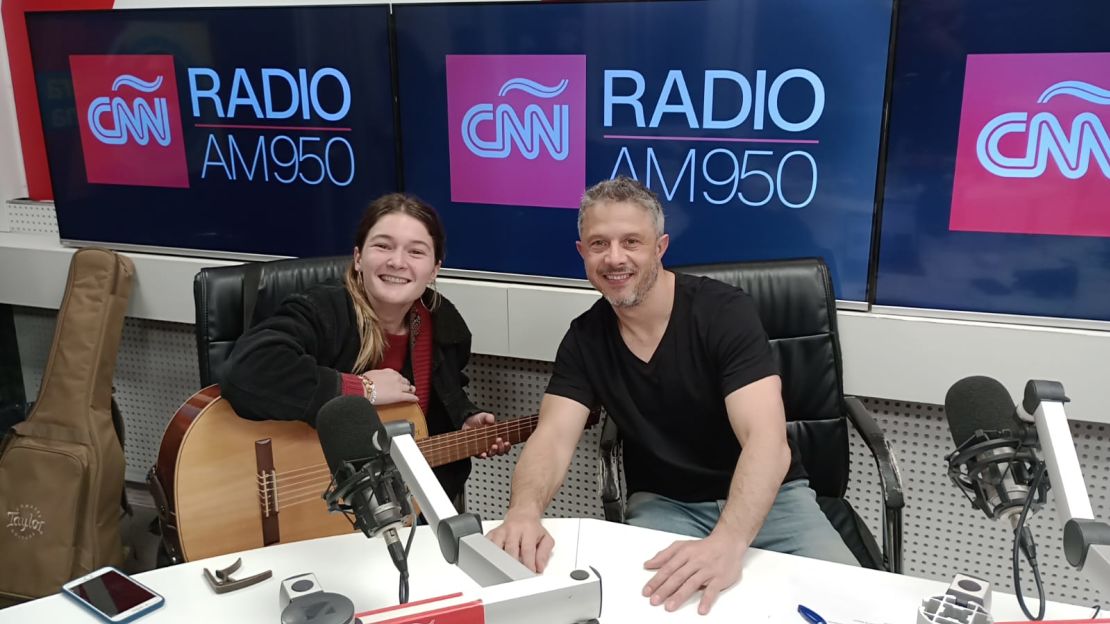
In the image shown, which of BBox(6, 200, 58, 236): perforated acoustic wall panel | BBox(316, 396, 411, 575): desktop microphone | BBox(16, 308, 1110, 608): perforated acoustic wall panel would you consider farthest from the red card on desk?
BBox(6, 200, 58, 236): perforated acoustic wall panel

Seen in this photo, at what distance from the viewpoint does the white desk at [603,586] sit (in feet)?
4.18

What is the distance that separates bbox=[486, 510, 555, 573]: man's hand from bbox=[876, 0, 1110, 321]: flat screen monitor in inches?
53.4

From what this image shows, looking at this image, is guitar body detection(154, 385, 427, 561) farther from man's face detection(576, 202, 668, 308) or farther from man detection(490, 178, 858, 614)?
man's face detection(576, 202, 668, 308)

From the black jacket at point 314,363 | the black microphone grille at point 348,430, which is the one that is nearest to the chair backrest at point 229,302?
the black jacket at point 314,363

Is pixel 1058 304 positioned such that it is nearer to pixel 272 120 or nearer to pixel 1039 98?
pixel 1039 98

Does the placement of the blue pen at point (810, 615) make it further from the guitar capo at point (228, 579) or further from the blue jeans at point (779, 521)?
the guitar capo at point (228, 579)

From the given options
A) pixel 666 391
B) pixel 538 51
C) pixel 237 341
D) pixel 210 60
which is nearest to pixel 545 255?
pixel 538 51

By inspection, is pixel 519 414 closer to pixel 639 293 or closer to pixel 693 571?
pixel 639 293

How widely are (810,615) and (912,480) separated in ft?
4.70

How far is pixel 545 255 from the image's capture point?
8.47 feet

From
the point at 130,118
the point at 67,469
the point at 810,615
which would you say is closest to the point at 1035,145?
the point at 810,615

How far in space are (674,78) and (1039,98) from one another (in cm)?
91

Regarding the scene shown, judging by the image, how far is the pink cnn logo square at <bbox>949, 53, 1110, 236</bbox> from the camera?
80.0 inches

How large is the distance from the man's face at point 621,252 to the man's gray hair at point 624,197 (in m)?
0.01
